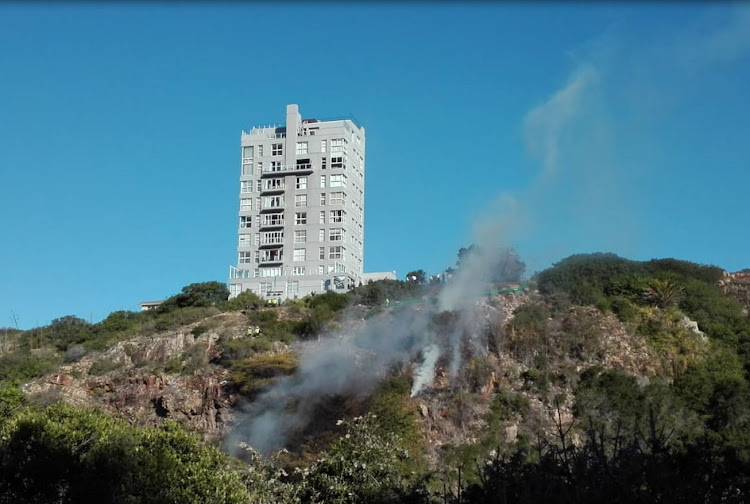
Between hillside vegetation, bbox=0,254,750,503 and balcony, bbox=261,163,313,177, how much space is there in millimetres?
18311

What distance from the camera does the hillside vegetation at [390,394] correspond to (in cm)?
2877

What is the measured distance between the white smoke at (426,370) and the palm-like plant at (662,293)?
15245 mm

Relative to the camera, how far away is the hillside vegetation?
94.4ft

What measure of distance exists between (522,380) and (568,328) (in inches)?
242

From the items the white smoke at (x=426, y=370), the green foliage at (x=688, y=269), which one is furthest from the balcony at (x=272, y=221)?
the white smoke at (x=426, y=370)

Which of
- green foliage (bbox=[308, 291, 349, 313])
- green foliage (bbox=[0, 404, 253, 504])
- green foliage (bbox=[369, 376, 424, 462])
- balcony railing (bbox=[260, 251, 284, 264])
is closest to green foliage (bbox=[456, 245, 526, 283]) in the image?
green foliage (bbox=[308, 291, 349, 313])

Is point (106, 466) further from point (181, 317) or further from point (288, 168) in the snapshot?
point (288, 168)

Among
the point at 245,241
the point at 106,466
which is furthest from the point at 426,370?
the point at 245,241

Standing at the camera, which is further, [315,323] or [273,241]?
[273,241]

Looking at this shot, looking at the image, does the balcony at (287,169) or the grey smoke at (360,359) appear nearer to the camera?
the grey smoke at (360,359)

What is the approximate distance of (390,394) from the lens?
148 ft

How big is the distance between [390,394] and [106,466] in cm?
1872

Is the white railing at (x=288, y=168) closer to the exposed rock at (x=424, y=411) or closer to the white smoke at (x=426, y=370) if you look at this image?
the white smoke at (x=426, y=370)

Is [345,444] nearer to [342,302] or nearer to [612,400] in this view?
[612,400]
